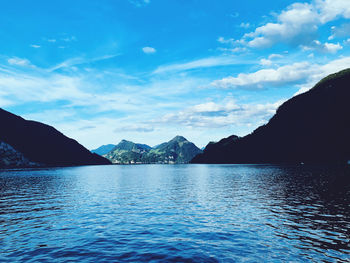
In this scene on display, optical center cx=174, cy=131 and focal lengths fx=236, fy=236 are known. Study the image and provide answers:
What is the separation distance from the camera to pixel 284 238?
2589cm

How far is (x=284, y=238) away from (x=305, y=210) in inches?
669

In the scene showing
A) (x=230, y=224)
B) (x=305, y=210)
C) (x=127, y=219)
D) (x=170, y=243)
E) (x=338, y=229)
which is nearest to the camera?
(x=170, y=243)

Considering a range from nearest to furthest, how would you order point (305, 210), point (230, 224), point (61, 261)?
point (61, 261)
point (230, 224)
point (305, 210)

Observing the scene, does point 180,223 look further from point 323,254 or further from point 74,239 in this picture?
point 323,254

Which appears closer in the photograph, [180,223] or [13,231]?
[13,231]

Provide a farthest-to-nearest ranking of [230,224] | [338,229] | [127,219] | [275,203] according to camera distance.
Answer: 1. [275,203]
2. [127,219]
3. [230,224]
4. [338,229]

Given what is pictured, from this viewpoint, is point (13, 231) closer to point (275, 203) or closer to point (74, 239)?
point (74, 239)

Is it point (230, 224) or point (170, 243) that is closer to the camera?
point (170, 243)

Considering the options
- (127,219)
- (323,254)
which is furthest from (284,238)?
(127,219)

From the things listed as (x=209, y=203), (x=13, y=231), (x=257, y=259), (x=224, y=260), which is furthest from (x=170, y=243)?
(x=209, y=203)

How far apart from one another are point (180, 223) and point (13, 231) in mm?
21031

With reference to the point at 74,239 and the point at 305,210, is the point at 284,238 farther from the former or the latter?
the point at 74,239

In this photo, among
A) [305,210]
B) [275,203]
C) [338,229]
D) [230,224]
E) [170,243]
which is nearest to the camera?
[170,243]

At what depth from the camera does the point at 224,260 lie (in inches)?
803
